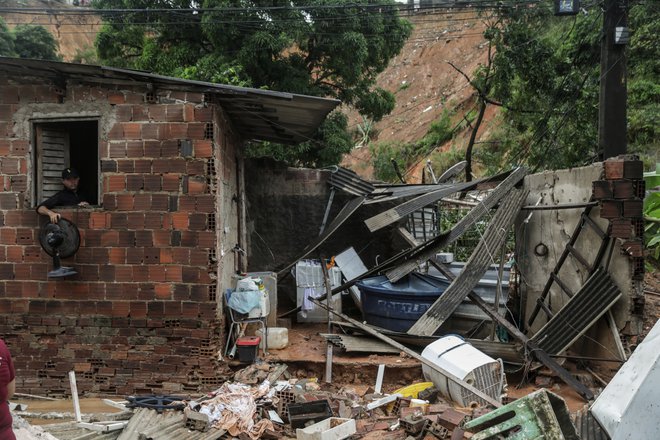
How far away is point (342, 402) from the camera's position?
5375 mm

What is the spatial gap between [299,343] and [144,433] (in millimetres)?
2882

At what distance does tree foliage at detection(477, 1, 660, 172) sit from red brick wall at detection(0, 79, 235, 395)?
9.18 metres

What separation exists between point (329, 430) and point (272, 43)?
969cm

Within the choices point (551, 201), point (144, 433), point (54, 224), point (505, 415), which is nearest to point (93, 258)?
point (54, 224)

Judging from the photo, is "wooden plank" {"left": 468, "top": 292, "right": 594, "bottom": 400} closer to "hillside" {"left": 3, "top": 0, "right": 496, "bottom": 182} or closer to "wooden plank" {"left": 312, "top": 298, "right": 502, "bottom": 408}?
"wooden plank" {"left": 312, "top": 298, "right": 502, "bottom": 408}

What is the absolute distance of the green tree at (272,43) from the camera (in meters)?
11.9

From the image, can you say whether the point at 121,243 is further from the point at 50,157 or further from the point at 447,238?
the point at 447,238

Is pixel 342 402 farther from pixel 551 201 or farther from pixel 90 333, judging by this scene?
pixel 551 201

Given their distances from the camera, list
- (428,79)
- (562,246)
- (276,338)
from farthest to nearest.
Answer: (428,79) → (276,338) → (562,246)

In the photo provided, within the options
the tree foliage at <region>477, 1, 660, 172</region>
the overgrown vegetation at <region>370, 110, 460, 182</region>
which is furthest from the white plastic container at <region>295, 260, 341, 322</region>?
the overgrown vegetation at <region>370, 110, 460, 182</region>

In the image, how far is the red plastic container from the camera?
20.2 ft

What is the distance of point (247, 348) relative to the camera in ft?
20.3

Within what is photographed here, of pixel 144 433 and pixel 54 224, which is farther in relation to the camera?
pixel 54 224

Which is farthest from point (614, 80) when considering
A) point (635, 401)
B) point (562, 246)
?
point (635, 401)
